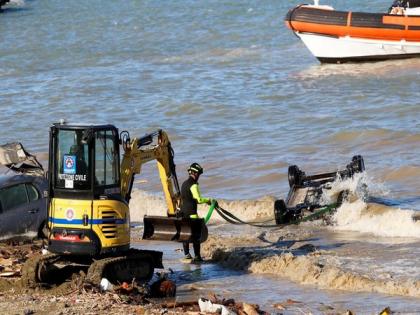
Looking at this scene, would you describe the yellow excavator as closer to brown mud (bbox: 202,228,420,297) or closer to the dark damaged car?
brown mud (bbox: 202,228,420,297)

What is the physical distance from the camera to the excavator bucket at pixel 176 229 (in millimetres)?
14570

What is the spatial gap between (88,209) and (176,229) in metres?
2.15

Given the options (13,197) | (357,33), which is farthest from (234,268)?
(357,33)

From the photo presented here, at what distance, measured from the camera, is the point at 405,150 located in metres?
23.9

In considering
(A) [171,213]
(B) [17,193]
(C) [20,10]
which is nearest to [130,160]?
(A) [171,213]

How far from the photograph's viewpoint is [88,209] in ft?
41.9

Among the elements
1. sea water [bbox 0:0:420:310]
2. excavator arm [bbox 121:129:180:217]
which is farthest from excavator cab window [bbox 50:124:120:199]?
sea water [bbox 0:0:420:310]

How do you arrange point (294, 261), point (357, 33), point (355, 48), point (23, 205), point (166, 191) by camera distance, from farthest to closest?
point (355, 48), point (357, 33), point (23, 205), point (294, 261), point (166, 191)

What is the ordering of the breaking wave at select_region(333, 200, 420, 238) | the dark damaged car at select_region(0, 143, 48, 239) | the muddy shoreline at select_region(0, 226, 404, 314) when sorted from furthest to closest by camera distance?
the breaking wave at select_region(333, 200, 420, 238) < the dark damaged car at select_region(0, 143, 48, 239) < the muddy shoreline at select_region(0, 226, 404, 314)

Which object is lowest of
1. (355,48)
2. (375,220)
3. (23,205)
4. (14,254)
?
(14,254)

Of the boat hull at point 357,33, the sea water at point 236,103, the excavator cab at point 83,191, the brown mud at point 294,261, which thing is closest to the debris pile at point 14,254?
the excavator cab at point 83,191

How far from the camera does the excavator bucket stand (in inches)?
574

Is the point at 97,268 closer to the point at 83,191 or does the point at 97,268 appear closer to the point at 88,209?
the point at 88,209

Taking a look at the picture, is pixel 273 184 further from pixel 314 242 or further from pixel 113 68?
pixel 113 68
